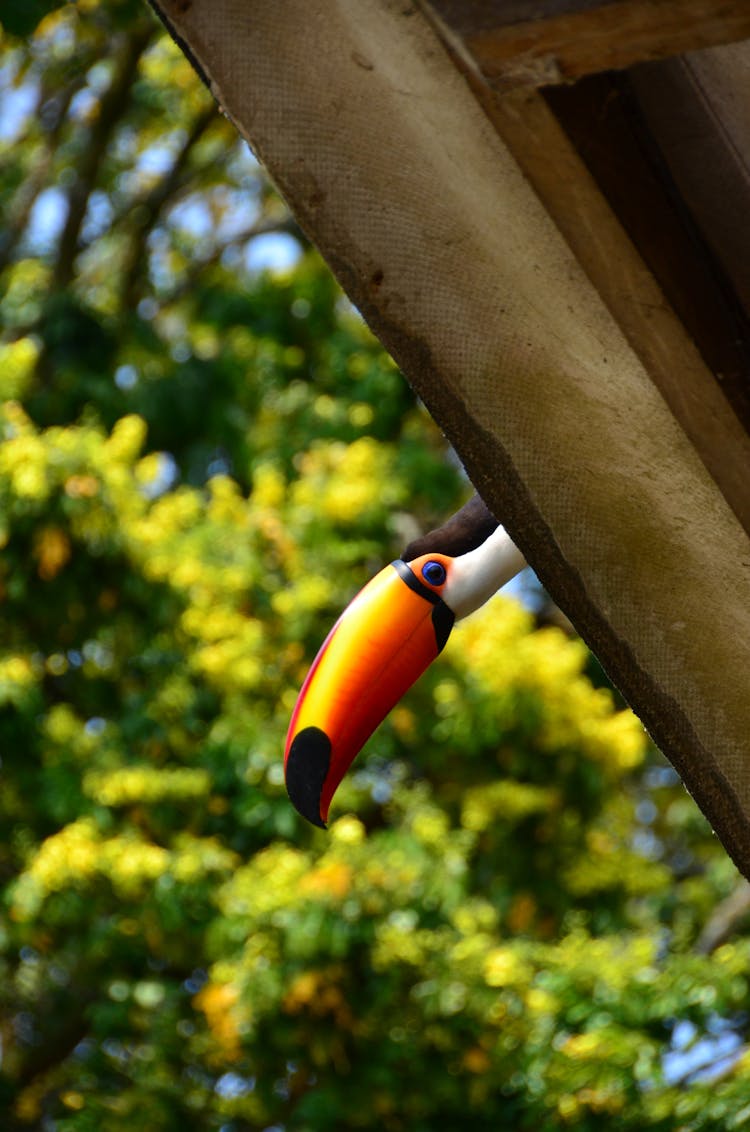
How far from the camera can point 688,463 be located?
65.2 inches

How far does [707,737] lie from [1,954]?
4.95 meters

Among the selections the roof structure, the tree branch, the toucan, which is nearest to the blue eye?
the toucan

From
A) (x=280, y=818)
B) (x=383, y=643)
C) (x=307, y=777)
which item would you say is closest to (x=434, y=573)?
(x=383, y=643)

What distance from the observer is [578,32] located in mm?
1326

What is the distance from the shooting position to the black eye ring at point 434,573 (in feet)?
10.4

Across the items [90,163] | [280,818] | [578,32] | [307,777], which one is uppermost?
[578,32]

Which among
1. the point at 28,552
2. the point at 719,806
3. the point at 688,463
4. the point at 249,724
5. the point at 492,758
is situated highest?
the point at 688,463

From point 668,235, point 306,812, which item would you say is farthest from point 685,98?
point 306,812

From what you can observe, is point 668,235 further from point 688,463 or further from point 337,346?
point 337,346

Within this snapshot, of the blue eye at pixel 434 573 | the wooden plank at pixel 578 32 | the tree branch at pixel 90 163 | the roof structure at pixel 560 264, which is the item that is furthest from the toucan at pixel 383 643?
the tree branch at pixel 90 163

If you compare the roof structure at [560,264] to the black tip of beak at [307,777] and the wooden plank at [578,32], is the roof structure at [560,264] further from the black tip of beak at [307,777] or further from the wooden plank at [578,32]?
the black tip of beak at [307,777]

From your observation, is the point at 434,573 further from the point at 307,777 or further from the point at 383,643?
the point at 307,777

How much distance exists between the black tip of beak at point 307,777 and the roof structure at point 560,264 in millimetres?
1019

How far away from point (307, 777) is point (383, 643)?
15.5 inches
